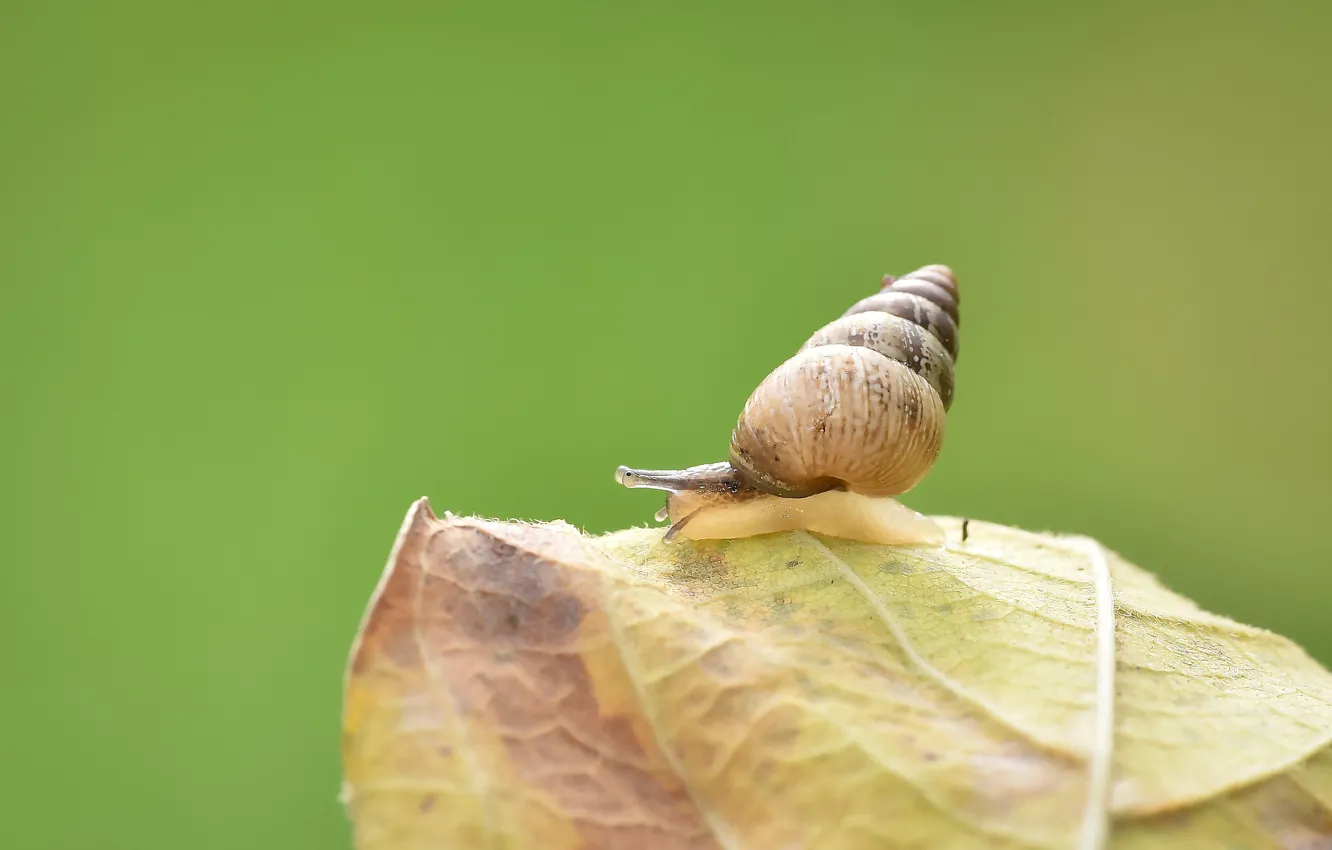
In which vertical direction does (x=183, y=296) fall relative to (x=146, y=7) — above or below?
below

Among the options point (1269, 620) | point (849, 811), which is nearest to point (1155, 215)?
point (1269, 620)

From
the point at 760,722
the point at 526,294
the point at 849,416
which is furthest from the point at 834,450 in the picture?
the point at 526,294

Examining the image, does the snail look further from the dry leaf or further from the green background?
the green background

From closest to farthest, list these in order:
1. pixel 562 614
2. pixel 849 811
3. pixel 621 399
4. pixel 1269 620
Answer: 1. pixel 849 811
2. pixel 562 614
3. pixel 1269 620
4. pixel 621 399

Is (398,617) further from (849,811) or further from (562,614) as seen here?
(849,811)

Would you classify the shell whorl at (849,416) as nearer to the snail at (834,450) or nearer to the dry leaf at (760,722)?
the snail at (834,450)

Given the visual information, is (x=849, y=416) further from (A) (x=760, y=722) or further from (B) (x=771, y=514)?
(A) (x=760, y=722)

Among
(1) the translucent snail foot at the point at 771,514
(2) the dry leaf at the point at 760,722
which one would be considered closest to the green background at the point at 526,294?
(1) the translucent snail foot at the point at 771,514
